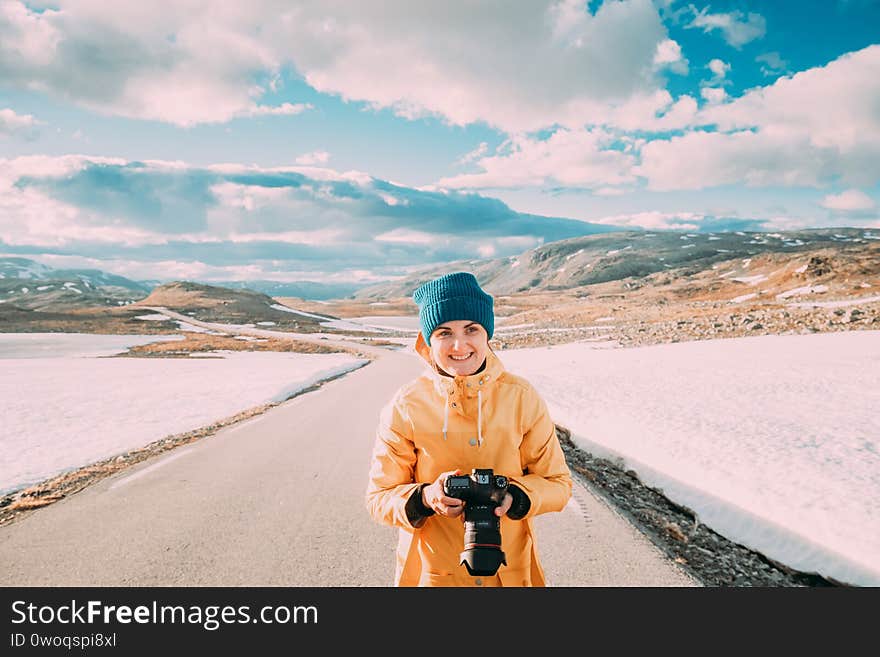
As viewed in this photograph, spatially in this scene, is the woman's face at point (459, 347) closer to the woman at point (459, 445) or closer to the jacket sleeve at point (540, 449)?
the woman at point (459, 445)

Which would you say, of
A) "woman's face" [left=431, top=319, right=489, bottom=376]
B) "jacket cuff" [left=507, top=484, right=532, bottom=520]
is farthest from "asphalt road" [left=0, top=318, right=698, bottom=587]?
"woman's face" [left=431, top=319, right=489, bottom=376]

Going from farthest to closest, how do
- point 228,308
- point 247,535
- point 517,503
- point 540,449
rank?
point 228,308, point 247,535, point 540,449, point 517,503

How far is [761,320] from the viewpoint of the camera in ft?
85.3

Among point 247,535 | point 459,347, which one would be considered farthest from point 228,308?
point 459,347

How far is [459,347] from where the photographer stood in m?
2.72

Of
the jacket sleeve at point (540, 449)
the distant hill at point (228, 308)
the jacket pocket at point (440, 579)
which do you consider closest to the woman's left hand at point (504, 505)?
the jacket sleeve at point (540, 449)

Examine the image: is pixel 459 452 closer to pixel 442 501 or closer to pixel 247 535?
pixel 442 501

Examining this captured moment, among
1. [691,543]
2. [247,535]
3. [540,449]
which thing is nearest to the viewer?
[540,449]

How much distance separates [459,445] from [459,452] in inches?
1.7

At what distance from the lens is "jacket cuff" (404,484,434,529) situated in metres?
2.44

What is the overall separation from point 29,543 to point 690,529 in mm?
7382

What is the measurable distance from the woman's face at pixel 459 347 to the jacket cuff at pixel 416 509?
73 centimetres

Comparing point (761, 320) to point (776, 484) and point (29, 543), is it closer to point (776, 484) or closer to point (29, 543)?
point (776, 484)
